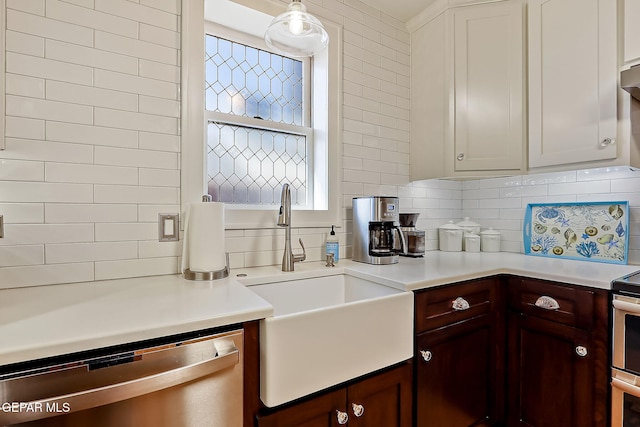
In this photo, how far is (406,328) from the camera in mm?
1227

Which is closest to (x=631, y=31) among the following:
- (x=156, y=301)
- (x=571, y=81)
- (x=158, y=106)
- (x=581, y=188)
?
(x=571, y=81)

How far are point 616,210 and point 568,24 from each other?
1049mm

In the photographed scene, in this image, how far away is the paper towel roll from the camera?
4.03 ft

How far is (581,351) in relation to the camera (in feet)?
4.26

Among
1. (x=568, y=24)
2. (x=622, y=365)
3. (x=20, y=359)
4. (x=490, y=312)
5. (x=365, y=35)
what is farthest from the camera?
(x=365, y=35)

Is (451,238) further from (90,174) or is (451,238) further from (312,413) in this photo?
(90,174)

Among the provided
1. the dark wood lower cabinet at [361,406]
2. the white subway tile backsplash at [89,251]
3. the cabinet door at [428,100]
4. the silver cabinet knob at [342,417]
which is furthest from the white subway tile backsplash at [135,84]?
the cabinet door at [428,100]

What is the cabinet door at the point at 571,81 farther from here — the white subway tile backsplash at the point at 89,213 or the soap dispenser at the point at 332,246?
the white subway tile backsplash at the point at 89,213

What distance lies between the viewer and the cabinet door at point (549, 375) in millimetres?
1291

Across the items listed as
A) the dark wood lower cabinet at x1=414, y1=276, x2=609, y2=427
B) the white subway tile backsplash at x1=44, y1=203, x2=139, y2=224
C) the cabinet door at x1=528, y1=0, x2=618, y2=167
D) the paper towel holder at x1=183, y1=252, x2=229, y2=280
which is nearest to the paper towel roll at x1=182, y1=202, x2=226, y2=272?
the paper towel holder at x1=183, y1=252, x2=229, y2=280

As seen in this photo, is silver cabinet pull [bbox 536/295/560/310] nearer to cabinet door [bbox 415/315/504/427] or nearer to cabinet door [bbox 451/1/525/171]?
cabinet door [bbox 415/315/504/427]

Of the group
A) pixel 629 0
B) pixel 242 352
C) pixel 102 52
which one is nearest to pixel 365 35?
pixel 629 0

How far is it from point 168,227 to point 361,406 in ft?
3.50

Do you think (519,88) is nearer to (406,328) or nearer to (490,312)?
(490,312)
